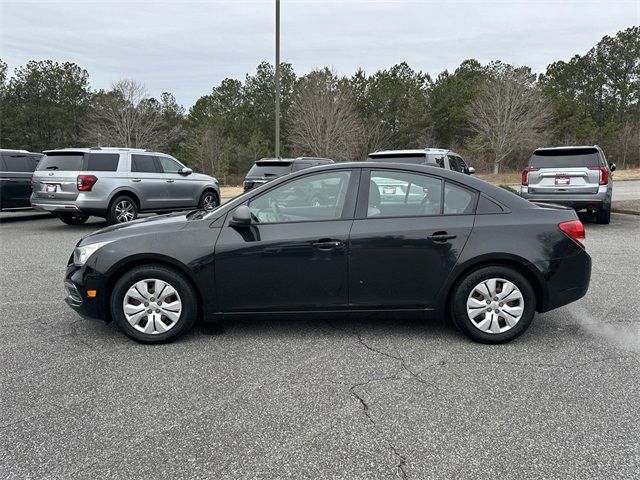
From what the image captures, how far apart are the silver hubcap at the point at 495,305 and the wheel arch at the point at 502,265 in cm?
15

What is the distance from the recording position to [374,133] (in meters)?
45.8

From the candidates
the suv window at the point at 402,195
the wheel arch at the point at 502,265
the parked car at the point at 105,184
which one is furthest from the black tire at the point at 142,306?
Result: the parked car at the point at 105,184

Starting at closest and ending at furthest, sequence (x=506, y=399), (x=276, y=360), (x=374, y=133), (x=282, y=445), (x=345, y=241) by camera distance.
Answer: (x=282, y=445) → (x=506, y=399) → (x=276, y=360) → (x=345, y=241) → (x=374, y=133)

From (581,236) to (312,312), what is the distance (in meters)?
2.39

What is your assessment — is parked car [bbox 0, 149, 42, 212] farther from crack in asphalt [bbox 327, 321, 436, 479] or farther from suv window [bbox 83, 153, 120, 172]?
crack in asphalt [bbox 327, 321, 436, 479]

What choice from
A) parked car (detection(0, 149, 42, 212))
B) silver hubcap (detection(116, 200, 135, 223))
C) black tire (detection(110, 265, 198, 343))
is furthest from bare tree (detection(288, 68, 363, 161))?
black tire (detection(110, 265, 198, 343))

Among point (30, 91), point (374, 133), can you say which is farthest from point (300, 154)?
point (30, 91)

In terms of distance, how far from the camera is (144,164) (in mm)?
12094

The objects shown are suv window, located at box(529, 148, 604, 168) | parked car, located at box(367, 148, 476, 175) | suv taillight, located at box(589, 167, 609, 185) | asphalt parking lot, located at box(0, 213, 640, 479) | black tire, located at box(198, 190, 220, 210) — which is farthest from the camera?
black tire, located at box(198, 190, 220, 210)

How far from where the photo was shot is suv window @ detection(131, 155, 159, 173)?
11.8 meters

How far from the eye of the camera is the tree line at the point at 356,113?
136ft

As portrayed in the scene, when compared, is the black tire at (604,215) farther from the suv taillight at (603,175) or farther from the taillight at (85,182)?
the taillight at (85,182)

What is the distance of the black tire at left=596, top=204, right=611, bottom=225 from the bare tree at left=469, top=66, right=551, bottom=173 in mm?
33566

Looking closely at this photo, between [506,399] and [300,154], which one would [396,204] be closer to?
[506,399]
